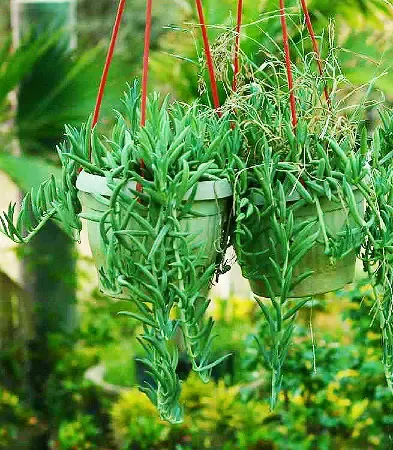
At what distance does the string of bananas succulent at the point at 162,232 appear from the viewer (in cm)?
111

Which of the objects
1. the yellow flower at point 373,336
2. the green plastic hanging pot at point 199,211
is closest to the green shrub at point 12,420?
the yellow flower at point 373,336

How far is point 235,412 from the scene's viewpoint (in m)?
3.34

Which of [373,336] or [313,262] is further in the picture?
[373,336]

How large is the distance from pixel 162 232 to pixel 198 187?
0.27ft

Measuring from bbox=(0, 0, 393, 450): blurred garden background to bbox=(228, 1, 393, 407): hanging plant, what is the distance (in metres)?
0.93

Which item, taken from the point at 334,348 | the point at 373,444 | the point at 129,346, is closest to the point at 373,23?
the point at 334,348

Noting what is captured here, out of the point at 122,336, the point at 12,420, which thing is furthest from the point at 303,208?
the point at 122,336

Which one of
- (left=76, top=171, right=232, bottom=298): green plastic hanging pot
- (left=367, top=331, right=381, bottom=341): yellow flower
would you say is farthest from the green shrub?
(left=76, top=171, right=232, bottom=298): green plastic hanging pot

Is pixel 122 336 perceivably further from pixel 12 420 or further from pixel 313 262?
pixel 313 262

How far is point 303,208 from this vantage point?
1.23 m

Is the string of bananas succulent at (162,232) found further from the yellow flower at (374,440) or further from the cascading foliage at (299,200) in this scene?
the yellow flower at (374,440)

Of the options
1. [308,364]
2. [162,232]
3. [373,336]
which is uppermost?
[373,336]

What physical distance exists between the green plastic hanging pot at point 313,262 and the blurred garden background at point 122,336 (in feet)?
3.32

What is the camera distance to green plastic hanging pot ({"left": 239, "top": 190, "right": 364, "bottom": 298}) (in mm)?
1226
